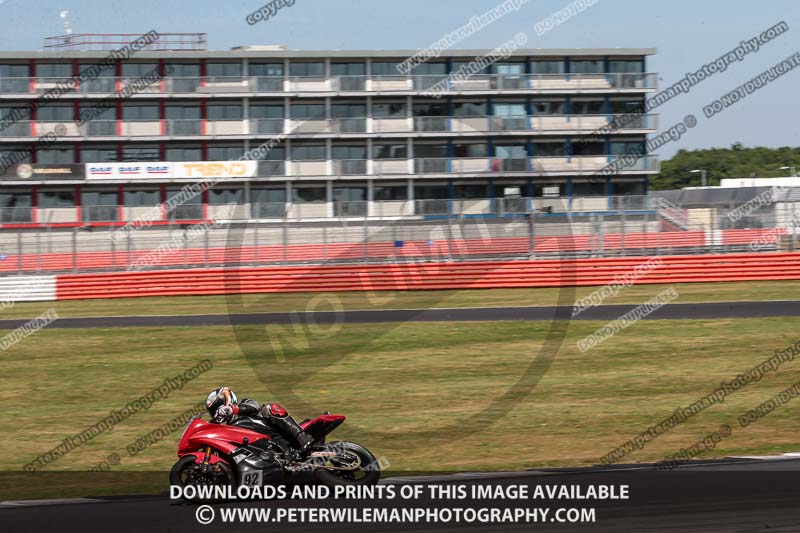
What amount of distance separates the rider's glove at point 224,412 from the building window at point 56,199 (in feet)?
159

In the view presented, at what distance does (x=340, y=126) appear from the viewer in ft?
178

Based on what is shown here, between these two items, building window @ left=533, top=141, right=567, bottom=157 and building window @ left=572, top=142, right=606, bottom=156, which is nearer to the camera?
building window @ left=533, top=141, right=567, bottom=157

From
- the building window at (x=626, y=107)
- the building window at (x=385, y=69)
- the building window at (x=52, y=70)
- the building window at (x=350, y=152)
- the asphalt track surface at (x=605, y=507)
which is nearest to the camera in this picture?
the asphalt track surface at (x=605, y=507)

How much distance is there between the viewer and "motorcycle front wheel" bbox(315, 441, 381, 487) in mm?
7766

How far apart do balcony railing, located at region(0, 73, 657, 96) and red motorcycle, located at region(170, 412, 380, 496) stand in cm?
4769

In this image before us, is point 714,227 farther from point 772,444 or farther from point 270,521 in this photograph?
point 270,521

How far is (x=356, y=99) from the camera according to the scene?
55.2 meters

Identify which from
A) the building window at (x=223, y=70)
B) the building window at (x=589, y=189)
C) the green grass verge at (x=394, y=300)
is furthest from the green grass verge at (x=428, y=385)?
the building window at (x=589, y=189)

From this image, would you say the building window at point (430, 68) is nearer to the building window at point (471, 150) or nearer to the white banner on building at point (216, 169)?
the building window at point (471, 150)

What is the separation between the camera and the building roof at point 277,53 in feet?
174

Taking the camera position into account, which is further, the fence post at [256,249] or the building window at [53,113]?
the building window at [53,113]

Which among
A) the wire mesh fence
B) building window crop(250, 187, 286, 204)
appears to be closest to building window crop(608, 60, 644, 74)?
building window crop(250, 187, 286, 204)

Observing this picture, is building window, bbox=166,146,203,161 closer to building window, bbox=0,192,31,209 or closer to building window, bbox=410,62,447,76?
building window, bbox=0,192,31,209

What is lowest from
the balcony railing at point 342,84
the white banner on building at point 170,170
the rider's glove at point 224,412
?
the rider's glove at point 224,412
